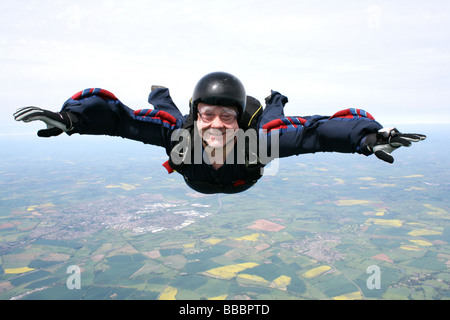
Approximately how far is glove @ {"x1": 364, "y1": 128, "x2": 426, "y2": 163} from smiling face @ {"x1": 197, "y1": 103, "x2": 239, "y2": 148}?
1.60m

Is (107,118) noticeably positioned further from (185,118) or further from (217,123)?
(217,123)

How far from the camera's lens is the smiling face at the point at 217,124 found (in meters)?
3.83

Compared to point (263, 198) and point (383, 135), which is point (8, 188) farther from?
point (383, 135)

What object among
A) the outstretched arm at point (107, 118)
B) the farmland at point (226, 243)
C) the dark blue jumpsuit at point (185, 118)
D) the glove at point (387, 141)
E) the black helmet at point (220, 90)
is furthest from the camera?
the farmland at point (226, 243)

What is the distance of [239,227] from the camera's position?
10338cm

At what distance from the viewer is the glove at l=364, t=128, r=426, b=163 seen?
251cm

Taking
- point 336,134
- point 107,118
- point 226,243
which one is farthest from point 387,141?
point 226,243

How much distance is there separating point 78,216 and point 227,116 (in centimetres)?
13268

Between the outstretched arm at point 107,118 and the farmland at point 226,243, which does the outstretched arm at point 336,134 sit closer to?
the outstretched arm at point 107,118

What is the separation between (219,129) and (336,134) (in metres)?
1.38

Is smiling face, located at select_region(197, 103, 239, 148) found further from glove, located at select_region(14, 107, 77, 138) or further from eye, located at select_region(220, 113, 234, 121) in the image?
glove, located at select_region(14, 107, 77, 138)

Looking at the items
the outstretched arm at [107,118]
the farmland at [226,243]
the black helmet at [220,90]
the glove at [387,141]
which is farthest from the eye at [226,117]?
the farmland at [226,243]

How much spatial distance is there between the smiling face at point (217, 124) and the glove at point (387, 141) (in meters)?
1.60

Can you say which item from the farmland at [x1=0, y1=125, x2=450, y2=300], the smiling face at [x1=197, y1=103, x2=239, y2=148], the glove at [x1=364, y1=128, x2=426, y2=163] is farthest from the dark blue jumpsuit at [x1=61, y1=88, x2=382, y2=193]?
the farmland at [x1=0, y1=125, x2=450, y2=300]
